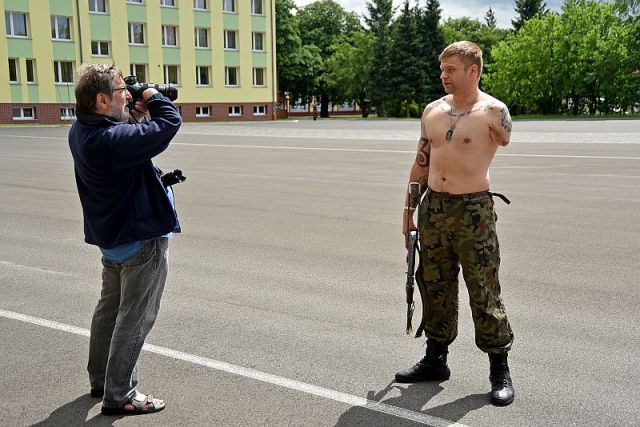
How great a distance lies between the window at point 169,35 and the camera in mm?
54500

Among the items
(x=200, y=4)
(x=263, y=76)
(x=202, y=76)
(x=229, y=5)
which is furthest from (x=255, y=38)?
(x=202, y=76)

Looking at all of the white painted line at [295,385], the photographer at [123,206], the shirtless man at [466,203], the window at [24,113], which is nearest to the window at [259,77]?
the window at [24,113]

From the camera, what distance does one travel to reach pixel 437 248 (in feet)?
13.2

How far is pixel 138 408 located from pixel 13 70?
49931 millimetres

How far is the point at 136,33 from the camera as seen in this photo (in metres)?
53.3

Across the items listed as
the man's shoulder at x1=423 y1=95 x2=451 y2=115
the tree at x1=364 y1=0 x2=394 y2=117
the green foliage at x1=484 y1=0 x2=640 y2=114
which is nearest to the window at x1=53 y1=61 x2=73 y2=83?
the tree at x1=364 y1=0 x2=394 y2=117

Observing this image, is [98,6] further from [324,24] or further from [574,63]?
[574,63]

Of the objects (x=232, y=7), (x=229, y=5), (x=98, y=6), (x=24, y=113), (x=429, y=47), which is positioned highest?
(x=229, y=5)

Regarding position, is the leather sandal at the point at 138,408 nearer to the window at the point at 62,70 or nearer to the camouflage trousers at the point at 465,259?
the camouflage trousers at the point at 465,259

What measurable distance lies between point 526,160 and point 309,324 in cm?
1377

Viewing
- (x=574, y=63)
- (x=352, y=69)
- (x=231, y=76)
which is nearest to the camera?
(x=574, y=63)

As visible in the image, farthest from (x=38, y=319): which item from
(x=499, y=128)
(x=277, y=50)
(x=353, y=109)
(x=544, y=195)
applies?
(x=353, y=109)

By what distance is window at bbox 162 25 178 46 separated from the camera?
54500 mm

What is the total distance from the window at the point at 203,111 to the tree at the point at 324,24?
78.9ft
